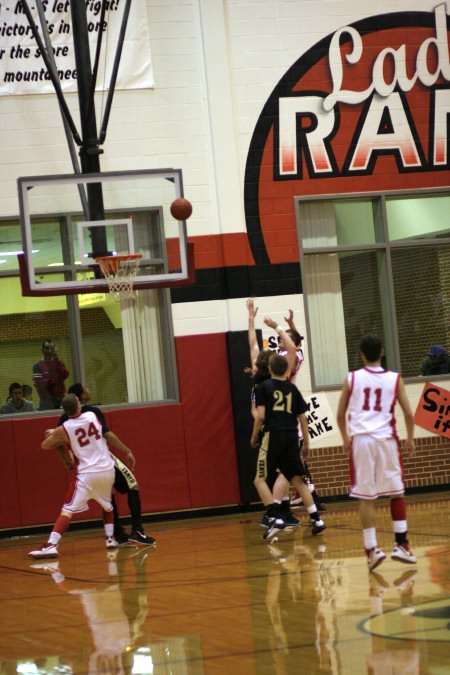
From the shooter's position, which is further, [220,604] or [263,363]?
[263,363]

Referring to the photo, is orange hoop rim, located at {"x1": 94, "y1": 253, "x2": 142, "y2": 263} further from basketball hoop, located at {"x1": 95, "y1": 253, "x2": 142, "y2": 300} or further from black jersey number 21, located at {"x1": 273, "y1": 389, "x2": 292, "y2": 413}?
black jersey number 21, located at {"x1": 273, "y1": 389, "x2": 292, "y2": 413}

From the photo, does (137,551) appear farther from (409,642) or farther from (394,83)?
(394,83)

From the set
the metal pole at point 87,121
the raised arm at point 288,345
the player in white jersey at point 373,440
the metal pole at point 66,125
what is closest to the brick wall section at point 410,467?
the raised arm at point 288,345

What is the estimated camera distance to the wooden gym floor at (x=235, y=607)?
6.69 meters

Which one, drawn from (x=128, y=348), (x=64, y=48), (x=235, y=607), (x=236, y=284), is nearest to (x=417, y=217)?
(x=236, y=284)

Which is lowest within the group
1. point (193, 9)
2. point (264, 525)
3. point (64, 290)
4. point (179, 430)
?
point (264, 525)

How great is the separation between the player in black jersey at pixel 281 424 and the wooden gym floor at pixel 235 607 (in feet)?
2.21

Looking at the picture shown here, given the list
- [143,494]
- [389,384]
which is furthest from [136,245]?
[389,384]

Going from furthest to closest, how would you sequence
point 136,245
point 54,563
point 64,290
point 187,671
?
point 136,245 → point 64,290 → point 54,563 → point 187,671

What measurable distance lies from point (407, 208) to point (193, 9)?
4.14m

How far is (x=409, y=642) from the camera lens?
6.78 m

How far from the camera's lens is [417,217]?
16.9 m

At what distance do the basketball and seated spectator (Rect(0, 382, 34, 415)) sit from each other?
11.8 ft

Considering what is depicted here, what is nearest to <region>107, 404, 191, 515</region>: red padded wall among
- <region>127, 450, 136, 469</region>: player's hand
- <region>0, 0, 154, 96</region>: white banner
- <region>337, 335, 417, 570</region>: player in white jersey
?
<region>127, 450, 136, 469</region>: player's hand
